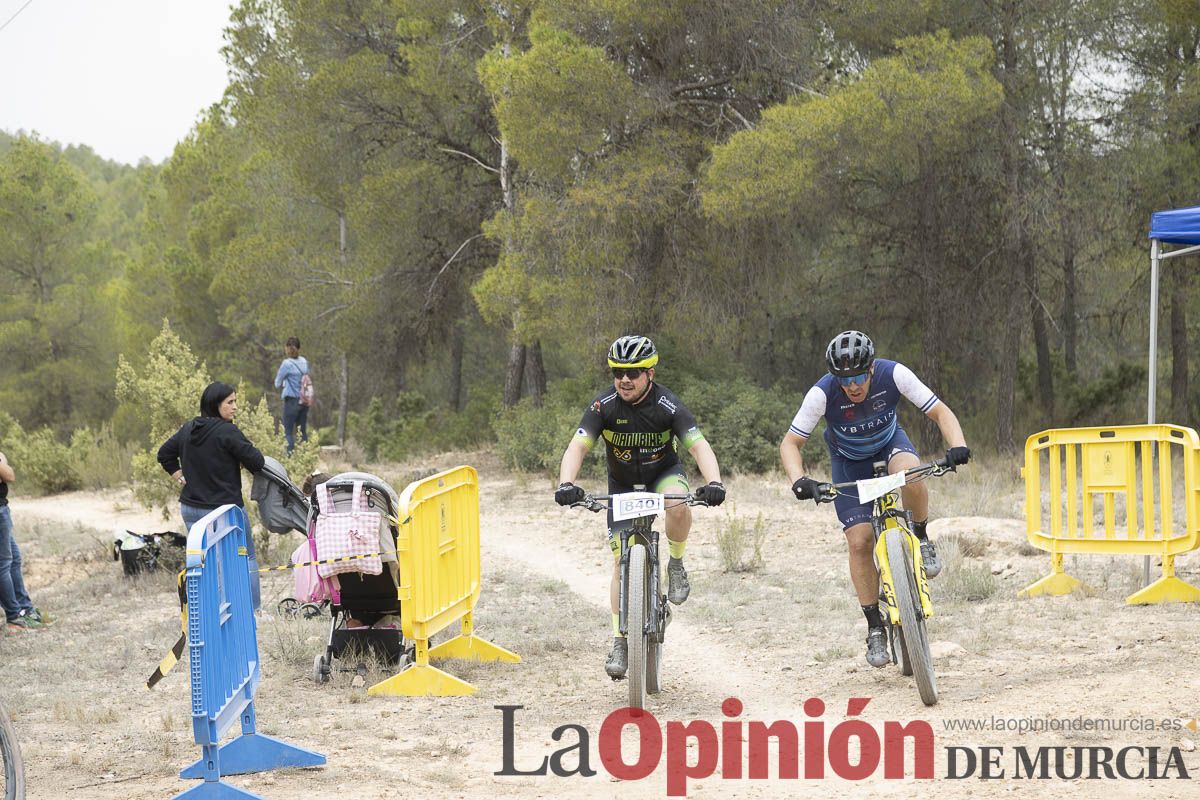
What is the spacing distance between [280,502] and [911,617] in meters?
5.11

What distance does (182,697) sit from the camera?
7.89 meters

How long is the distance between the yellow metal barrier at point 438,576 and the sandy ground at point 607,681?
0.50ft

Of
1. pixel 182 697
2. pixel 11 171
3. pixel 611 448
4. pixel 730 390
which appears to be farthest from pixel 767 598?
pixel 11 171

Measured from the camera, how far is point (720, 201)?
1772 cm

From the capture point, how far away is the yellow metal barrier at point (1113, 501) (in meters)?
9.35

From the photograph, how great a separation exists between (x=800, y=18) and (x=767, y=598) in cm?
1200

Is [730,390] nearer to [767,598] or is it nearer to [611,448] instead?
[767,598]

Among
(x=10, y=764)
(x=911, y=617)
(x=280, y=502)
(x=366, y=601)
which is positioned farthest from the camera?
(x=280, y=502)

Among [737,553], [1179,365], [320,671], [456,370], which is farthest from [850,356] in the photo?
[456,370]

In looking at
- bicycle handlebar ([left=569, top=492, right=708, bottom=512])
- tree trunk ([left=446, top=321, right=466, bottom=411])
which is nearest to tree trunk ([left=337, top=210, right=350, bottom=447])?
tree trunk ([left=446, top=321, right=466, bottom=411])

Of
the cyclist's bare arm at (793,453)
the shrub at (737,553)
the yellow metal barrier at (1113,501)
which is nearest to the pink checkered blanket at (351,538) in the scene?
the cyclist's bare arm at (793,453)

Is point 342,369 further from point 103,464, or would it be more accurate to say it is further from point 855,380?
point 855,380

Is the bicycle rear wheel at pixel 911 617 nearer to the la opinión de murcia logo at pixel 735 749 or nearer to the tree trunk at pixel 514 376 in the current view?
the la opinión de murcia logo at pixel 735 749

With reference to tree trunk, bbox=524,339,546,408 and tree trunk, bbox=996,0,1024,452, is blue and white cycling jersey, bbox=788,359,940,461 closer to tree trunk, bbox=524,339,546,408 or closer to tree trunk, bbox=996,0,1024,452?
tree trunk, bbox=996,0,1024,452
